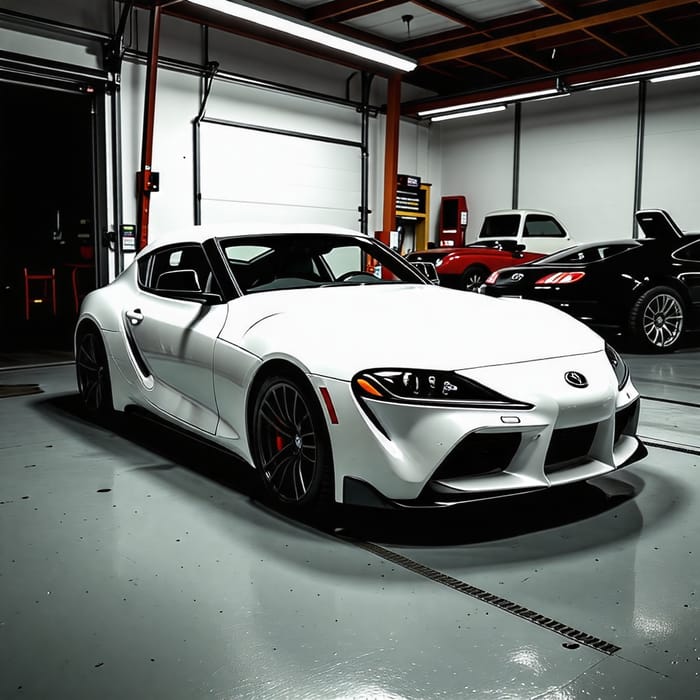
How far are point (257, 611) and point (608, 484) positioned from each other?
191cm

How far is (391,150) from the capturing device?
14125 millimetres

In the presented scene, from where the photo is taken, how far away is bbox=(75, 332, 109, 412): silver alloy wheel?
475 cm

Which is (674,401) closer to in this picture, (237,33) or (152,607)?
(152,607)

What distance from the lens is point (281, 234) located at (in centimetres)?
408

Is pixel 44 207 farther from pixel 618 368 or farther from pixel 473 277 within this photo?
pixel 618 368

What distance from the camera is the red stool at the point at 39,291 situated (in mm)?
12191

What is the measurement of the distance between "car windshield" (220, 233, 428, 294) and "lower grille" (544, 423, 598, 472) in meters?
1.50

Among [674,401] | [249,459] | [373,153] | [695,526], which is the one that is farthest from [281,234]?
[373,153]

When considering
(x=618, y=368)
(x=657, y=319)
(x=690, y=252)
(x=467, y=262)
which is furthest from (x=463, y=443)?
(x=467, y=262)

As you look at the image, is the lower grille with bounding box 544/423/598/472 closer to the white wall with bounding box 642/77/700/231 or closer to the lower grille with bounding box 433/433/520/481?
the lower grille with bounding box 433/433/520/481

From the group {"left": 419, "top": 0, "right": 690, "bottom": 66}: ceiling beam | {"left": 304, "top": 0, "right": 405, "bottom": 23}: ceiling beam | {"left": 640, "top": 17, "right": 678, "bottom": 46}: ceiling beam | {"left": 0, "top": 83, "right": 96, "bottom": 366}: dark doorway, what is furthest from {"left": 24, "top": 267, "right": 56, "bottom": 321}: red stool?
{"left": 640, "top": 17, "right": 678, "bottom": 46}: ceiling beam

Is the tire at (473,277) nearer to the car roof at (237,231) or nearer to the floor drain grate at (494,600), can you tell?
the car roof at (237,231)

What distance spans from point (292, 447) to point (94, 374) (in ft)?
7.69

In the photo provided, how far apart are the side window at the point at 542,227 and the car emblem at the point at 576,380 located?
11.7 metres
